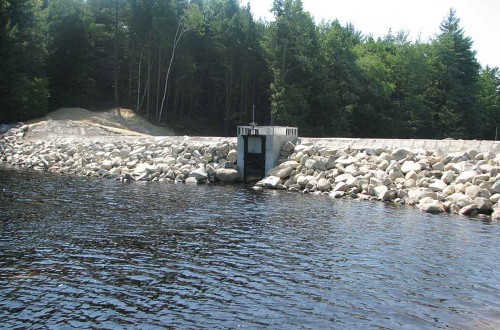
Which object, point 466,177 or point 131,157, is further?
point 131,157

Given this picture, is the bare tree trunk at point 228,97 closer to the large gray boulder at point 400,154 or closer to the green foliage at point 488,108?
the large gray boulder at point 400,154

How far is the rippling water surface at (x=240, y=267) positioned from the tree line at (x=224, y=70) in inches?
1359

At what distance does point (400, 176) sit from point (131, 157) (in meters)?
19.7

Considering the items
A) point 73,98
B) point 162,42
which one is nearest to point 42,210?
point 162,42

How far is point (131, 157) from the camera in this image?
1391 inches

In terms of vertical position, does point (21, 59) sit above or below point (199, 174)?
above

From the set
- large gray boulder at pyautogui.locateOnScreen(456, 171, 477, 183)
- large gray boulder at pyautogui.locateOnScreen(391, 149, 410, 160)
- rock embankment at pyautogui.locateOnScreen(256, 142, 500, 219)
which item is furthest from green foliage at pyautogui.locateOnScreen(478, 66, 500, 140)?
large gray boulder at pyautogui.locateOnScreen(456, 171, 477, 183)

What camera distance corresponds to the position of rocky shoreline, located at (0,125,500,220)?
2311cm

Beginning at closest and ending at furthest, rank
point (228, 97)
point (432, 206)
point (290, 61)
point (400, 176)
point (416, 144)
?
1. point (432, 206)
2. point (400, 176)
3. point (416, 144)
4. point (290, 61)
5. point (228, 97)

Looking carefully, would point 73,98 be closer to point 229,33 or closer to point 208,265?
point 229,33

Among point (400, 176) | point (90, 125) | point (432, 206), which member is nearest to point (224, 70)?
point (90, 125)

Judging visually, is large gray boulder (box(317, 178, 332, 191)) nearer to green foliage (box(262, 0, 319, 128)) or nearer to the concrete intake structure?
the concrete intake structure

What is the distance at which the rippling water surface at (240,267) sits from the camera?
9156mm

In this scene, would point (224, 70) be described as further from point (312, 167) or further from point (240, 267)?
point (240, 267)
